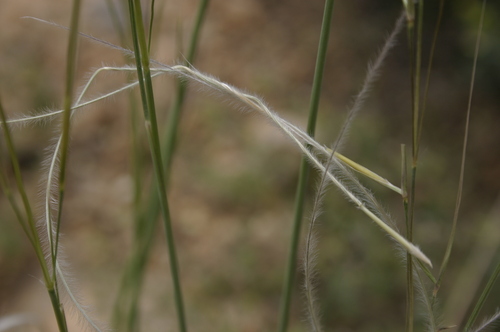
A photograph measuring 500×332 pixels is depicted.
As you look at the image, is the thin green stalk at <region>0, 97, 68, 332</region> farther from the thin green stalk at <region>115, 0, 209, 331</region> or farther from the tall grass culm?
the tall grass culm

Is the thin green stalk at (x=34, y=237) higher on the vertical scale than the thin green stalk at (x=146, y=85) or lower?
lower

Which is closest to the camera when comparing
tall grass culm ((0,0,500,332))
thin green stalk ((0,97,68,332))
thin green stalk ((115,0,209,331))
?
thin green stalk ((0,97,68,332))

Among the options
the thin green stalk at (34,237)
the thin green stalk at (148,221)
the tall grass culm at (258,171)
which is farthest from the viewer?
the tall grass culm at (258,171)

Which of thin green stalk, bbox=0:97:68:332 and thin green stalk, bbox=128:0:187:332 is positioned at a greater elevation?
thin green stalk, bbox=128:0:187:332

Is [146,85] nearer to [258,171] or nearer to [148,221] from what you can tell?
[148,221]

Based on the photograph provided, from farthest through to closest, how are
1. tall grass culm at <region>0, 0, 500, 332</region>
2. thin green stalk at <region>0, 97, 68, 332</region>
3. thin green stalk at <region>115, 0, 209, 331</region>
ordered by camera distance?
tall grass culm at <region>0, 0, 500, 332</region>
thin green stalk at <region>115, 0, 209, 331</region>
thin green stalk at <region>0, 97, 68, 332</region>

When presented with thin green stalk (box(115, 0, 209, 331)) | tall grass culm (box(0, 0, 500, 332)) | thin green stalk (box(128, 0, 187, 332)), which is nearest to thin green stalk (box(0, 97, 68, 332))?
thin green stalk (box(128, 0, 187, 332))

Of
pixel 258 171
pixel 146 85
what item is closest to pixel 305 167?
pixel 146 85

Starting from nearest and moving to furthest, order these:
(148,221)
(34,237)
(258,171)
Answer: (34,237) < (148,221) < (258,171)

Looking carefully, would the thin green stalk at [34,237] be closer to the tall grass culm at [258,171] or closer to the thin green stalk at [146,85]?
the thin green stalk at [146,85]

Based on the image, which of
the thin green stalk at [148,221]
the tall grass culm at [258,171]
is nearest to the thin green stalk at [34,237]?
the thin green stalk at [148,221]

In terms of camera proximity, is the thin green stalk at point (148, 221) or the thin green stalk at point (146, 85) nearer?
the thin green stalk at point (146, 85)

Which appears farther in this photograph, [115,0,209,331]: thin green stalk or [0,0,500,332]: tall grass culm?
[0,0,500,332]: tall grass culm
